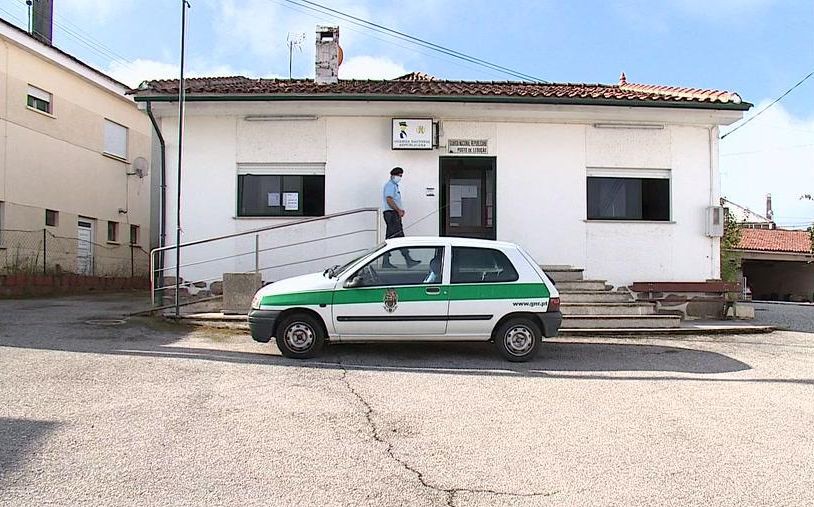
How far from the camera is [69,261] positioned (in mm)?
19547

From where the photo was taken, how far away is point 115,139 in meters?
22.7

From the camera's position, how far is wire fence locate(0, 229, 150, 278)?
689 inches

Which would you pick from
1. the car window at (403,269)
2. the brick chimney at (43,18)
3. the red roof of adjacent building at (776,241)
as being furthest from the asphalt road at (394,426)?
the red roof of adjacent building at (776,241)

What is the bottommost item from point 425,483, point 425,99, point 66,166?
point 425,483

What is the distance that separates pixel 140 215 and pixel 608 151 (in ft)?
55.9

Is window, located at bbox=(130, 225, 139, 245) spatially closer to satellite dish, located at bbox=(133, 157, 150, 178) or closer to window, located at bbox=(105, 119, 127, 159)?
satellite dish, located at bbox=(133, 157, 150, 178)

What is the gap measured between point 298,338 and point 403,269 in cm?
149

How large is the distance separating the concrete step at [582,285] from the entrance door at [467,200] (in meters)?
1.82

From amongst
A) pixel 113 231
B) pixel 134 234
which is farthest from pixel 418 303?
pixel 134 234

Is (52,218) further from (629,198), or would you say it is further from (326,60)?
(629,198)

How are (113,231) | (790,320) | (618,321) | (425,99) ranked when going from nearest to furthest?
1. (618,321)
2. (425,99)
3. (790,320)
4. (113,231)

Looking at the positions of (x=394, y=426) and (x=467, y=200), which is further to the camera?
(x=467, y=200)

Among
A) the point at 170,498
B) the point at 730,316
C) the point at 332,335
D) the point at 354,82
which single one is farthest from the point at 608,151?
the point at 170,498

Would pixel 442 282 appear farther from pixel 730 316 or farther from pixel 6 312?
pixel 6 312
